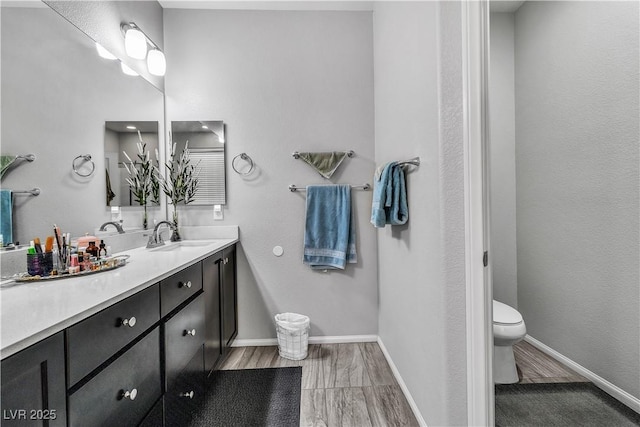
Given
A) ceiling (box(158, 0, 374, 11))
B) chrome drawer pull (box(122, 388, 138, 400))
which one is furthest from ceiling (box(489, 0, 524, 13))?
chrome drawer pull (box(122, 388, 138, 400))

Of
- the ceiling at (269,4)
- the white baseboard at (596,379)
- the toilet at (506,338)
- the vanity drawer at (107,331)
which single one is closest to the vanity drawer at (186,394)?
the vanity drawer at (107,331)

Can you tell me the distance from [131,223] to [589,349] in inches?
118

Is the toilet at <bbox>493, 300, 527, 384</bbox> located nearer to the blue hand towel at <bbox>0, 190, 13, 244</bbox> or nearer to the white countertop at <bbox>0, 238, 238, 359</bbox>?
the white countertop at <bbox>0, 238, 238, 359</bbox>

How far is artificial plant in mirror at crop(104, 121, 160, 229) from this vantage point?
1.77m

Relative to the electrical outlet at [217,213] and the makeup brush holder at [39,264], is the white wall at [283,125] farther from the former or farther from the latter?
the makeup brush holder at [39,264]

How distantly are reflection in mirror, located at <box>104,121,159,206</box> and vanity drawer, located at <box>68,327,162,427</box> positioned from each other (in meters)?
1.06

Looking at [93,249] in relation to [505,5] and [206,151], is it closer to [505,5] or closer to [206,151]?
[206,151]

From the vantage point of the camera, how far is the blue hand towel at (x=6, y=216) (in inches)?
44.0

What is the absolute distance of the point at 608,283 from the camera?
66.3 inches

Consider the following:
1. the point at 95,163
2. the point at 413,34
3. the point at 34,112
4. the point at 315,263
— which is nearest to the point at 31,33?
the point at 34,112

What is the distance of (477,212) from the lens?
3.86ft

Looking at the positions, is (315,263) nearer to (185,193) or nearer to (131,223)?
(185,193)

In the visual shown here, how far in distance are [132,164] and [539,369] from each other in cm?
300

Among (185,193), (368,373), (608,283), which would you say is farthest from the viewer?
(185,193)
